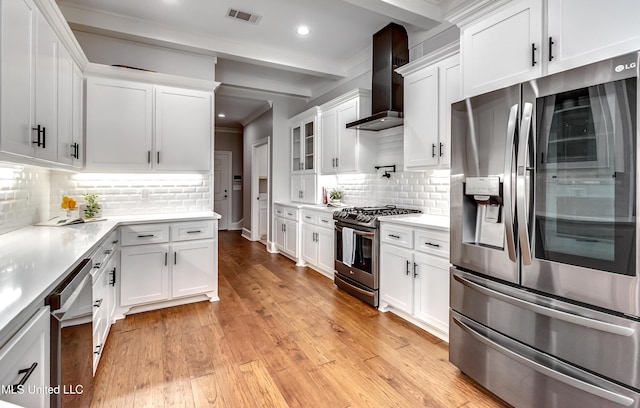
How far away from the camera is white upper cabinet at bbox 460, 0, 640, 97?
1475 millimetres

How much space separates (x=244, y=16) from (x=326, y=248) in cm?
288

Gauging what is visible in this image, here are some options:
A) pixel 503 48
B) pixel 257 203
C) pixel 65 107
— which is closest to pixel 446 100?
pixel 503 48

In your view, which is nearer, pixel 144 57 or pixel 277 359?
pixel 277 359

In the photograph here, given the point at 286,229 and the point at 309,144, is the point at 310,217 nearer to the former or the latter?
the point at 286,229

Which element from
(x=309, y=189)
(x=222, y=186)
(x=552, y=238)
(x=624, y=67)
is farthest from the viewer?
(x=222, y=186)

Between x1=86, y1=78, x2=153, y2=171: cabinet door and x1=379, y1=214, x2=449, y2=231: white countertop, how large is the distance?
2.59 meters

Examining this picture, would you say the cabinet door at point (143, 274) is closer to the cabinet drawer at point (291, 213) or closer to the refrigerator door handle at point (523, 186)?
the cabinet drawer at point (291, 213)

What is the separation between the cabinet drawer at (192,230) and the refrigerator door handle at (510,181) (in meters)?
2.68

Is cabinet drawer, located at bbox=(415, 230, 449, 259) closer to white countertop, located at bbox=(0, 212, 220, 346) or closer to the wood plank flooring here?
the wood plank flooring

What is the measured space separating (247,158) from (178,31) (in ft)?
13.1

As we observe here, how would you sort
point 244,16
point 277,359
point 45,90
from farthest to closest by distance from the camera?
point 244,16 → point 277,359 → point 45,90

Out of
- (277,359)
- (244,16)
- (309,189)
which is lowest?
(277,359)

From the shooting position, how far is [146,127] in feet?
10.7

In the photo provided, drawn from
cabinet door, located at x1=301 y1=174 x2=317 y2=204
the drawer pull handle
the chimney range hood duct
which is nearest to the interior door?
cabinet door, located at x1=301 y1=174 x2=317 y2=204
